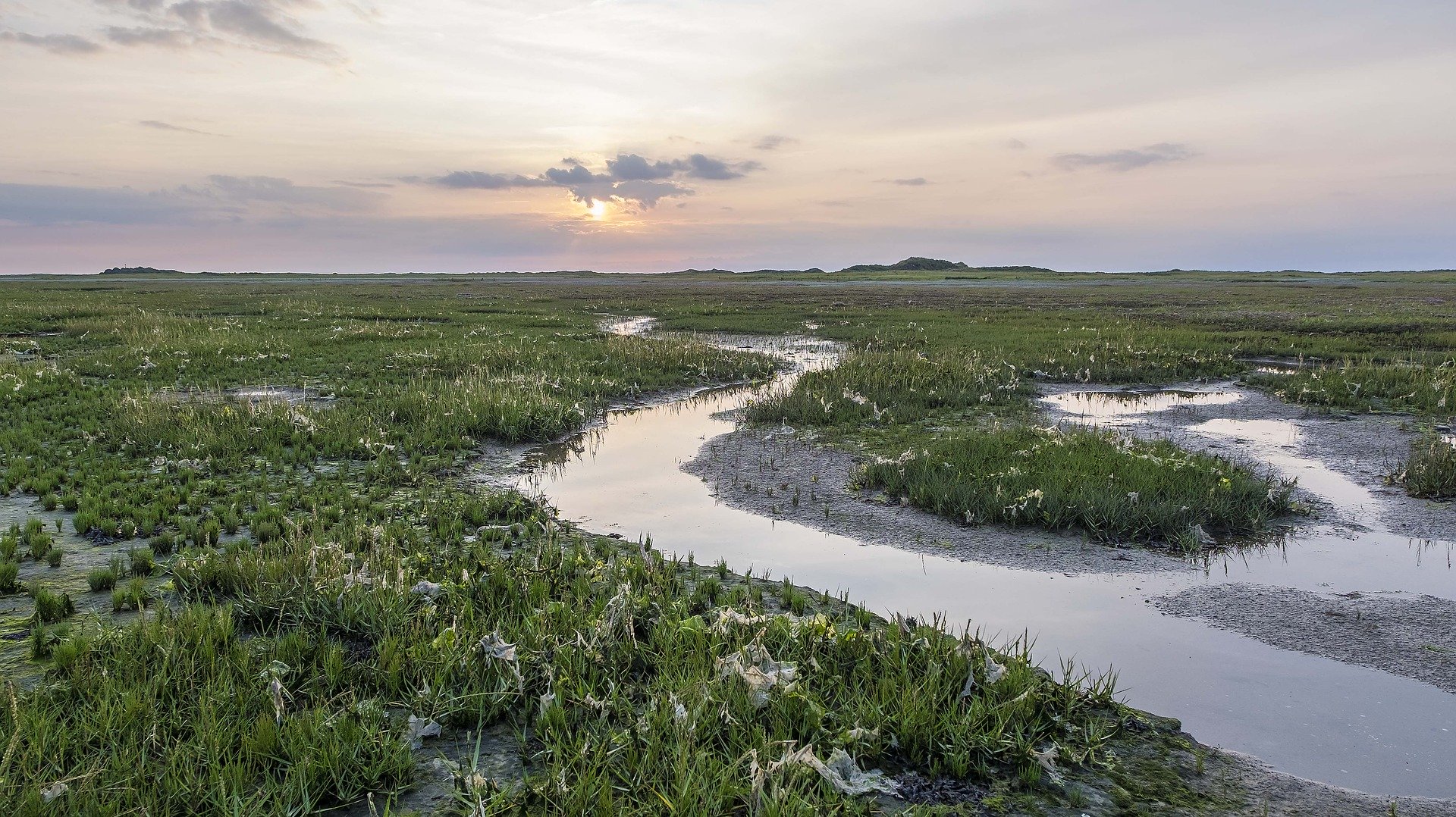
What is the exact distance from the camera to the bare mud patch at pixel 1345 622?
6.18 metres

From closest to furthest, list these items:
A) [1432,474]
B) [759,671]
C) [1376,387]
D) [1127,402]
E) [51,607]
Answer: [759,671] < [51,607] < [1432,474] < [1376,387] < [1127,402]

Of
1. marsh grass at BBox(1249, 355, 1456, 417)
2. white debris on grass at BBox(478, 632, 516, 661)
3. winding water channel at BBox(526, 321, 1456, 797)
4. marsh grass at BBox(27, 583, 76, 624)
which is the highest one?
marsh grass at BBox(1249, 355, 1456, 417)

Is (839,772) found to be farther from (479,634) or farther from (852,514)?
(852,514)

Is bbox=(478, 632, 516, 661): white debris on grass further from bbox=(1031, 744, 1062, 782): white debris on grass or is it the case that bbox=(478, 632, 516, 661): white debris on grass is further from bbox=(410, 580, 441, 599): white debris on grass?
bbox=(1031, 744, 1062, 782): white debris on grass

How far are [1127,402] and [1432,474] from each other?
830 centimetres

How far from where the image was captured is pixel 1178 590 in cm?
782

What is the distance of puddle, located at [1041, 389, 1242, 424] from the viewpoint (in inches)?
691

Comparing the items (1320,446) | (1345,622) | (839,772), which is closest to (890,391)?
(1320,446)

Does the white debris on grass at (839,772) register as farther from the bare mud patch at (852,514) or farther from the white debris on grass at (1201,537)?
the white debris on grass at (1201,537)

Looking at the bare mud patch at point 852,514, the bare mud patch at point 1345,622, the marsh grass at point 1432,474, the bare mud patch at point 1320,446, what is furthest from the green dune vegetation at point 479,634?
the marsh grass at point 1432,474

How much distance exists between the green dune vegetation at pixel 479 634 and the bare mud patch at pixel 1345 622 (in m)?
1.69

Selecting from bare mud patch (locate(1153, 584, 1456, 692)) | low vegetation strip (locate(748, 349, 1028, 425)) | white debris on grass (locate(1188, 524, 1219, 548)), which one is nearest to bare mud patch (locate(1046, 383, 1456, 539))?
low vegetation strip (locate(748, 349, 1028, 425))

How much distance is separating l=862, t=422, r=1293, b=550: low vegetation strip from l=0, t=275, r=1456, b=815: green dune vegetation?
5 cm

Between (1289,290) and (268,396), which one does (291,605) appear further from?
(1289,290)
